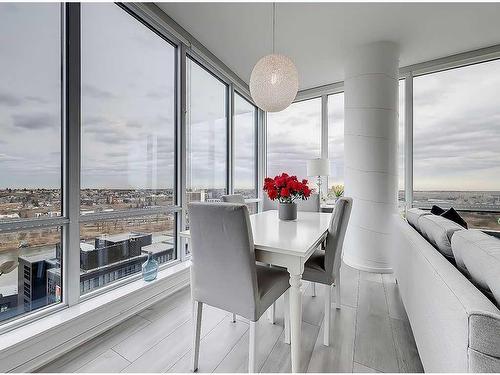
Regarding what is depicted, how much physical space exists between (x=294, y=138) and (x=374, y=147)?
1925 millimetres

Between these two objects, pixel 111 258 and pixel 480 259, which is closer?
pixel 480 259

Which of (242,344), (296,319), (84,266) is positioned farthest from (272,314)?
(84,266)

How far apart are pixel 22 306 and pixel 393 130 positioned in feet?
13.0

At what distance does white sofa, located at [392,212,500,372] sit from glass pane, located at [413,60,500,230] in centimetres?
268

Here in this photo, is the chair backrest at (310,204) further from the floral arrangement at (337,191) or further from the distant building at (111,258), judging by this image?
the distant building at (111,258)

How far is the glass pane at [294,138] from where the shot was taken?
4520 mm

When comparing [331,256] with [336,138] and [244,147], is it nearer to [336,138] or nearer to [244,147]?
[244,147]

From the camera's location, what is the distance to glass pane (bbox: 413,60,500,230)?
10.3 ft

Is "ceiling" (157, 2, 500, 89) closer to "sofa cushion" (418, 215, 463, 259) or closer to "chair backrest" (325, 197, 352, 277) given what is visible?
"chair backrest" (325, 197, 352, 277)

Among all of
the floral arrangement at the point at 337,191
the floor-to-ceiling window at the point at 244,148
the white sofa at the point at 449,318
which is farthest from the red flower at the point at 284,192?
the floral arrangement at the point at 337,191

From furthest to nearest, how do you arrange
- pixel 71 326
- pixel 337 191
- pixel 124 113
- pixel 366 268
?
1. pixel 337 191
2. pixel 366 268
3. pixel 124 113
4. pixel 71 326

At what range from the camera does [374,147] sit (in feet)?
9.93

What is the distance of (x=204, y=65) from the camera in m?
3.23

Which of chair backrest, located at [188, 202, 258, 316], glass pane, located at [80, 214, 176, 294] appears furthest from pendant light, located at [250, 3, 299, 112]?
glass pane, located at [80, 214, 176, 294]
